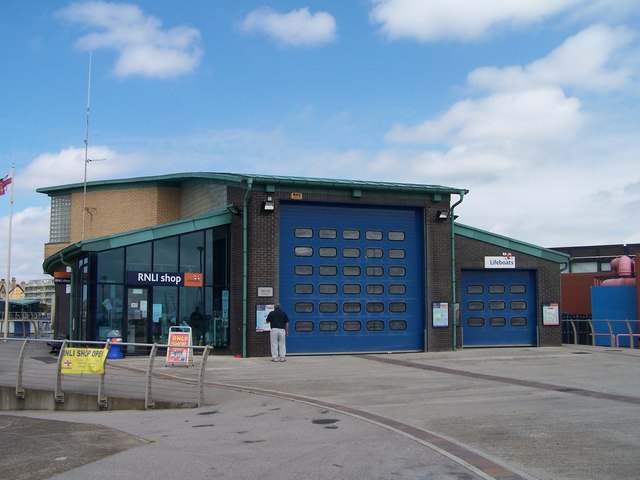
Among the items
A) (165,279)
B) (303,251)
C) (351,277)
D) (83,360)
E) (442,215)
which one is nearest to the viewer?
(83,360)

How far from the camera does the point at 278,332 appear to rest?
66.0ft

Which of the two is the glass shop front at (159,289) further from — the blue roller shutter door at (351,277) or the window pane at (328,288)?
the window pane at (328,288)

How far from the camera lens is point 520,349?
79.4 feet

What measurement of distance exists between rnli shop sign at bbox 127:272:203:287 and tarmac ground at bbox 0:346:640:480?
512 cm

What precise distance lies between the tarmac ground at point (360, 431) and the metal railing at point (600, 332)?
9496mm

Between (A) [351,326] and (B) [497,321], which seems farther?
(B) [497,321]

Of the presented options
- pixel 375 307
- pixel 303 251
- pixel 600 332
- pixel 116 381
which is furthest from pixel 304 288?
pixel 600 332

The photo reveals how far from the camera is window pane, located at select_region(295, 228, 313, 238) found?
22500mm

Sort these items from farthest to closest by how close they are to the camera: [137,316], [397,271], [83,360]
A: [397,271], [137,316], [83,360]

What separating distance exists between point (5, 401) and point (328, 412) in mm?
7046

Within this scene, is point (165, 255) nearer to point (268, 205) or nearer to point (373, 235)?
point (268, 205)

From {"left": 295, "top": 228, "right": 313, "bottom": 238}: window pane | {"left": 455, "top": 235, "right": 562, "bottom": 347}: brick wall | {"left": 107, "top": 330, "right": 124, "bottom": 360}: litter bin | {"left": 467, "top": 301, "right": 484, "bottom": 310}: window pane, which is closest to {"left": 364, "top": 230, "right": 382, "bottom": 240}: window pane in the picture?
{"left": 295, "top": 228, "right": 313, "bottom": 238}: window pane

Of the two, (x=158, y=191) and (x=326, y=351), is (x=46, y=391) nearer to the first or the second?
(x=326, y=351)

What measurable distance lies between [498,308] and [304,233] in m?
7.66
